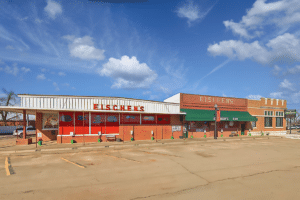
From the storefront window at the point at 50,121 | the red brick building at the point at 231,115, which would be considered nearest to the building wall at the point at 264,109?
the red brick building at the point at 231,115

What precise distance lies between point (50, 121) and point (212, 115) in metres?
24.8

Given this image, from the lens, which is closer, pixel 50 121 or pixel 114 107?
pixel 114 107

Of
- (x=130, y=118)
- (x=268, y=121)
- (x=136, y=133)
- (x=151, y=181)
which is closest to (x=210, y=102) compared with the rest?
(x=136, y=133)

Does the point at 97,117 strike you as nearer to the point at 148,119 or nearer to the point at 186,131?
the point at 148,119

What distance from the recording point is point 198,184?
293 inches

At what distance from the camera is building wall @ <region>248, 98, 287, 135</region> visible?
33531 mm

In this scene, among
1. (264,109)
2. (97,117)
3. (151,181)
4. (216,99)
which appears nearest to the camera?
(151,181)

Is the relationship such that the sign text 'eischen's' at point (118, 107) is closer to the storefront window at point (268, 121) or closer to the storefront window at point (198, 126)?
the storefront window at point (198, 126)

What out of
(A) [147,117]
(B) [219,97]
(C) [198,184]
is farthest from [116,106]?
(B) [219,97]

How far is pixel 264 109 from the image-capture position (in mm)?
34750

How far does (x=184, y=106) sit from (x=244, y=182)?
1959 centimetres

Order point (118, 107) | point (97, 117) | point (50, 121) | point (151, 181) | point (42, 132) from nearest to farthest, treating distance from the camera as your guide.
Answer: point (151, 181), point (97, 117), point (42, 132), point (118, 107), point (50, 121)

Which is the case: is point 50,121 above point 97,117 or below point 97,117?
below

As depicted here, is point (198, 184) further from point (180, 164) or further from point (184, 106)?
point (184, 106)
